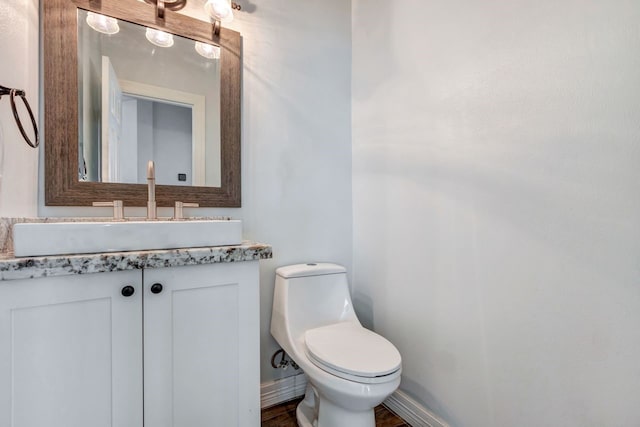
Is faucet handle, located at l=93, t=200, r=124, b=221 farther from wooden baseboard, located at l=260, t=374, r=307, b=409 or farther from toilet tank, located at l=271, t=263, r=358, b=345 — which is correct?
wooden baseboard, located at l=260, t=374, r=307, b=409

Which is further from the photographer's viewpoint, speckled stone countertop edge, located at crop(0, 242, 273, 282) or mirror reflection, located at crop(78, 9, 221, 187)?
mirror reflection, located at crop(78, 9, 221, 187)

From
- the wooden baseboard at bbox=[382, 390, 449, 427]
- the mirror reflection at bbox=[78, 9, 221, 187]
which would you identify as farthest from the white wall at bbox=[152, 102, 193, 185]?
the wooden baseboard at bbox=[382, 390, 449, 427]

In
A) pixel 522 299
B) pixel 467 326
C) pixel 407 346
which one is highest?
pixel 522 299

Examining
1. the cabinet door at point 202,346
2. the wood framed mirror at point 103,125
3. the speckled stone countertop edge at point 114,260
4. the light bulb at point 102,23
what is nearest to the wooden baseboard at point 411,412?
the cabinet door at point 202,346

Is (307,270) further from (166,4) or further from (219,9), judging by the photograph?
(166,4)

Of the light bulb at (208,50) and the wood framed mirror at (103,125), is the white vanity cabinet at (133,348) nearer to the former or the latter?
the wood framed mirror at (103,125)

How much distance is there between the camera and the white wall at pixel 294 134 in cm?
150

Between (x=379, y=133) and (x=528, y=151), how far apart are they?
77 centimetres

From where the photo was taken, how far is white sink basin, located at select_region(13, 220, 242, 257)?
30.2 inches

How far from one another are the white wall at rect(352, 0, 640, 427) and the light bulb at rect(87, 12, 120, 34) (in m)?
1.24

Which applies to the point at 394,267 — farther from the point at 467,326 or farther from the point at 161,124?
the point at 161,124

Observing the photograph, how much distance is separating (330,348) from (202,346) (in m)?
0.50

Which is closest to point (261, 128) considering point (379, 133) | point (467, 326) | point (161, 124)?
point (161, 124)

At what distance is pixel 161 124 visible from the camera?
4.40 feet
